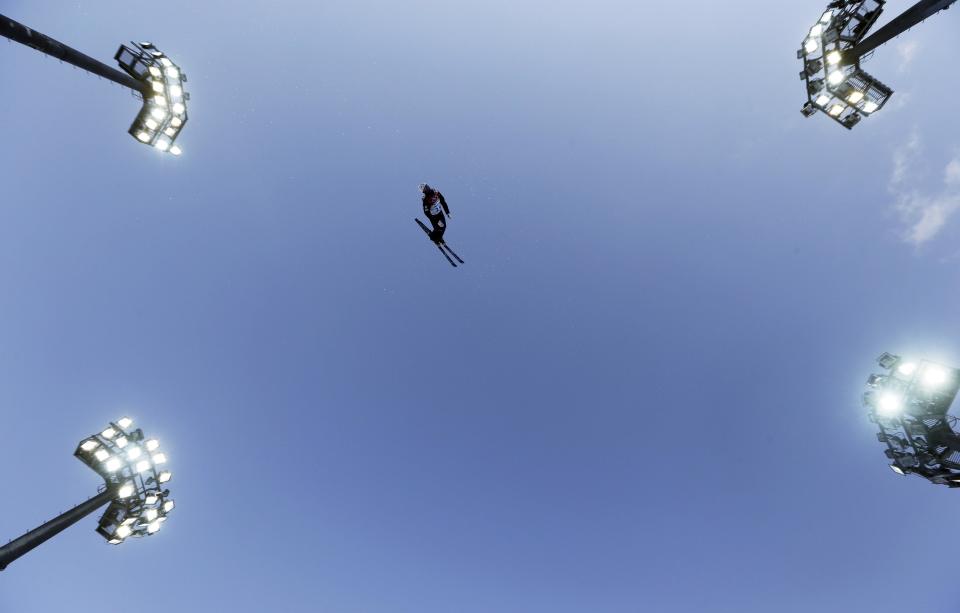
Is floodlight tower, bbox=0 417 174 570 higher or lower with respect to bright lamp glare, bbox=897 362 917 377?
lower

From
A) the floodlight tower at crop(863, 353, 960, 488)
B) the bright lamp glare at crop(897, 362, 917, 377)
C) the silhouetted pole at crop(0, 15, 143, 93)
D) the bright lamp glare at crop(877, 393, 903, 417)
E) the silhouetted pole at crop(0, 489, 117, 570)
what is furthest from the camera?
the bright lamp glare at crop(877, 393, 903, 417)

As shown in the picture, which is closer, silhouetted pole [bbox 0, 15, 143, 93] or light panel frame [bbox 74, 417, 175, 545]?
silhouetted pole [bbox 0, 15, 143, 93]

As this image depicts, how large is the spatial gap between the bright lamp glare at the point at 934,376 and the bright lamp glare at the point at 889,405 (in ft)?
4.25

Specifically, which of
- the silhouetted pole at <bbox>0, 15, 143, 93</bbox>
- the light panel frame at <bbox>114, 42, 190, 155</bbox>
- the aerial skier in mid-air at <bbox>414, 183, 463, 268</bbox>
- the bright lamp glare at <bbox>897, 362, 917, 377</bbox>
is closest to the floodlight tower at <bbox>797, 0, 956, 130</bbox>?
the bright lamp glare at <bbox>897, 362, 917, 377</bbox>

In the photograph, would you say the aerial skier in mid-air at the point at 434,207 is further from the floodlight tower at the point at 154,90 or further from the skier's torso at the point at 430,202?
the floodlight tower at the point at 154,90

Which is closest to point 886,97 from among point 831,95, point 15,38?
point 831,95

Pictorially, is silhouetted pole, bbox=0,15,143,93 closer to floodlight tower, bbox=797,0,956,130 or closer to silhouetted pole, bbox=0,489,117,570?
silhouetted pole, bbox=0,489,117,570

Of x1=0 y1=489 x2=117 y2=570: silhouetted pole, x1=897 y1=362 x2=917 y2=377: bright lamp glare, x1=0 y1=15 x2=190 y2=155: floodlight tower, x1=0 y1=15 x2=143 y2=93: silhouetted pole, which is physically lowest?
x1=0 y1=489 x2=117 y2=570: silhouetted pole

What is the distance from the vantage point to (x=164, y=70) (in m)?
16.6

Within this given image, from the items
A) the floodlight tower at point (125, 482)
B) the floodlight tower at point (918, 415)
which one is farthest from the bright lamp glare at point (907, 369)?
the floodlight tower at point (125, 482)

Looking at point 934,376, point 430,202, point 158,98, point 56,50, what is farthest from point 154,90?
point 934,376

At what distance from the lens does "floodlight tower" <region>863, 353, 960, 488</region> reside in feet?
42.2

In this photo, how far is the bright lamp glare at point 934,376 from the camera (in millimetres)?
13227

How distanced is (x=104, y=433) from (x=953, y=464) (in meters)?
33.0
